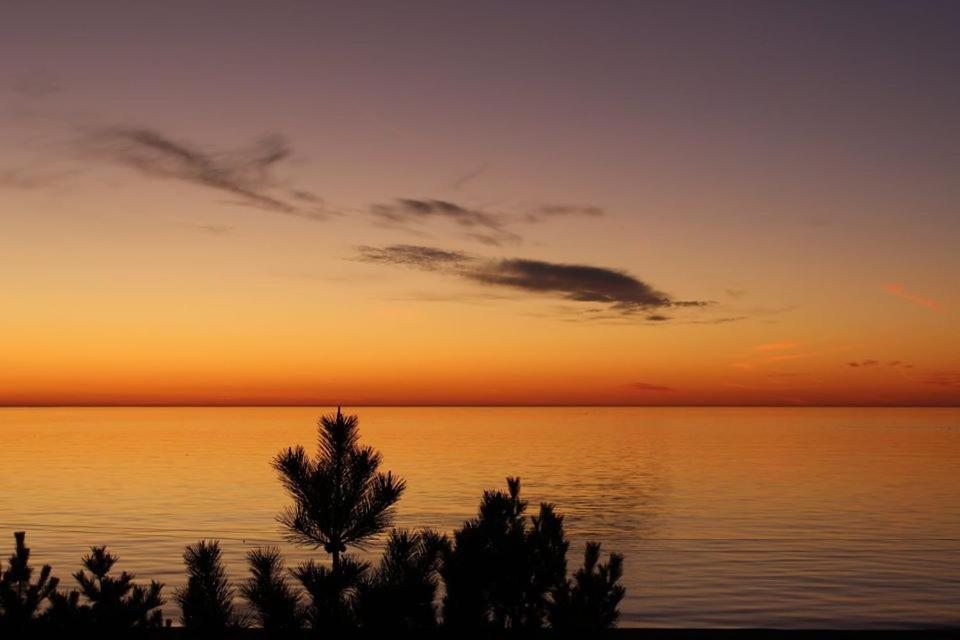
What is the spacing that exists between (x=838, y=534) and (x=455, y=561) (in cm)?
4549

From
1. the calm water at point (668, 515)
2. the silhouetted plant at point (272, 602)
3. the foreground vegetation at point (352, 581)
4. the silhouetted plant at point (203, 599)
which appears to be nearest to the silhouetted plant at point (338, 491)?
the foreground vegetation at point (352, 581)

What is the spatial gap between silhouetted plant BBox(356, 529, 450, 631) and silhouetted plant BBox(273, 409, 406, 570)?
0.42 metres

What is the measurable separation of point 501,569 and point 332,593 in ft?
9.41

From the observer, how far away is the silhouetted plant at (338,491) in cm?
983

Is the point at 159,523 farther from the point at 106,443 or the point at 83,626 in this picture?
the point at 106,443

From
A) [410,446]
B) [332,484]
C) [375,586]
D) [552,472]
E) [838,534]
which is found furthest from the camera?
[410,446]

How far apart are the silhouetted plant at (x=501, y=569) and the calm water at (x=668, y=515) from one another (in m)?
20.0

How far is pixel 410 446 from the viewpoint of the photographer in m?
131

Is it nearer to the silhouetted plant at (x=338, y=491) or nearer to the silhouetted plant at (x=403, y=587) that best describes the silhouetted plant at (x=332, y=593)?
the silhouetted plant at (x=403, y=587)

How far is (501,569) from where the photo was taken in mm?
10758

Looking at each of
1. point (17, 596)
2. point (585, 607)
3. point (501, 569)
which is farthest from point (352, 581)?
point (17, 596)

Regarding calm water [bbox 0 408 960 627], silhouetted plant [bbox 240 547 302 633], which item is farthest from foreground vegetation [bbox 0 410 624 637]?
calm water [bbox 0 408 960 627]

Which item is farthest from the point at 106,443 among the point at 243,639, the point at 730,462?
the point at 243,639

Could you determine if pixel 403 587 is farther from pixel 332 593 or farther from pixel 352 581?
pixel 332 593
